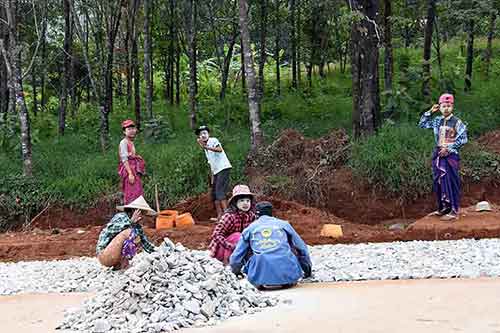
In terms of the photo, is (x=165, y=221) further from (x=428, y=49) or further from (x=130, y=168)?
(x=428, y=49)

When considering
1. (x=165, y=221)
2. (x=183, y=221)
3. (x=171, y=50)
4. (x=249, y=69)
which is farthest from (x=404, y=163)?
(x=171, y=50)

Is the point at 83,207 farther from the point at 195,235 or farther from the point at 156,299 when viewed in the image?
the point at 156,299

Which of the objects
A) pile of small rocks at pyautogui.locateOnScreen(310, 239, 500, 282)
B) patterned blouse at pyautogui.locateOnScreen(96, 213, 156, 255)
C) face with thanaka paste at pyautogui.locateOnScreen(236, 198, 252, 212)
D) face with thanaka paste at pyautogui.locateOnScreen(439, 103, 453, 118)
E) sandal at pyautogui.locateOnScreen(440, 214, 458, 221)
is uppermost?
face with thanaka paste at pyautogui.locateOnScreen(439, 103, 453, 118)

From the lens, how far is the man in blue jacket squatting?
22.3 feet

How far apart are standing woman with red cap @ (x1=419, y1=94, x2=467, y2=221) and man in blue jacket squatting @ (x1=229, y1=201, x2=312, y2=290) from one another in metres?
4.58

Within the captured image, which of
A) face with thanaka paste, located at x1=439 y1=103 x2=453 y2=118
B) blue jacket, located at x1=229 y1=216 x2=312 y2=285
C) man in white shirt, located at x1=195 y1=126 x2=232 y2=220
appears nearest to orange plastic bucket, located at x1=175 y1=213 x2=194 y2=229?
man in white shirt, located at x1=195 y1=126 x2=232 y2=220

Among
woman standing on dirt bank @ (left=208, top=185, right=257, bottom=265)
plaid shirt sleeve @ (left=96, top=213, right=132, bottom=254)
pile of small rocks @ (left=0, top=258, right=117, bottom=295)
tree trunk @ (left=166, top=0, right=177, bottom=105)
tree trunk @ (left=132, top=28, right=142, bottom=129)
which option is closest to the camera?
woman standing on dirt bank @ (left=208, top=185, right=257, bottom=265)

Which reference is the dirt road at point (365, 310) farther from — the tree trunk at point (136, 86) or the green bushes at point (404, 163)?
the tree trunk at point (136, 86)

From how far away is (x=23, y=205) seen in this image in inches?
579

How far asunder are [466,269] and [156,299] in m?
3.49

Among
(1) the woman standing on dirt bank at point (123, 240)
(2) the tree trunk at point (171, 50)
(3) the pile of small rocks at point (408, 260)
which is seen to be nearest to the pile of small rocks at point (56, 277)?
(1) the woman standing on dirt bank at point (123, 240)

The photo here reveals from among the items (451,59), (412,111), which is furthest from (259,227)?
(451,59)

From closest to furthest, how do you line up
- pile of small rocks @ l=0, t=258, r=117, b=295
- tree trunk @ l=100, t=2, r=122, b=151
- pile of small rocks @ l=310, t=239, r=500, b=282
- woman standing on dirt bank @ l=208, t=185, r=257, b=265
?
pile of small rocks @ l=310, t=239, r=500, b=282
woman standing on dirt bank @ l=208, t=185, r=257, b=265
pile of small rocks @ l=0, t=258, r=117, b=295
tree trunk @ l=100, t=2, r=122, b=151

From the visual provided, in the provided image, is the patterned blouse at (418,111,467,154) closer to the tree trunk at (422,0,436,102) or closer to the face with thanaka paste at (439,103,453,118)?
the face with thanaka paste at (439,103,453,118)
